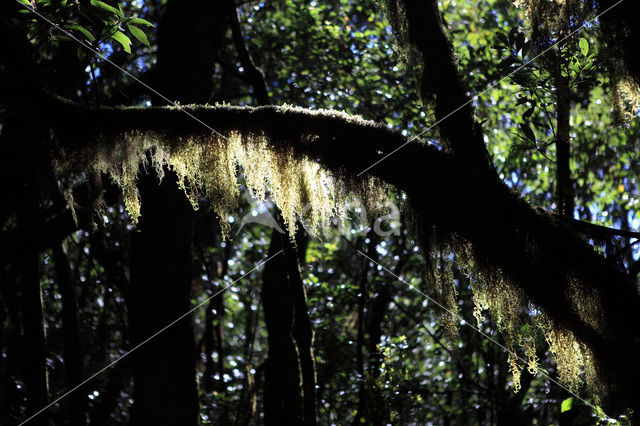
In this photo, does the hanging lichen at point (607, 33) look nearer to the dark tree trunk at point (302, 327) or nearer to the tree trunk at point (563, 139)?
the tree trunk at point (563, 139)

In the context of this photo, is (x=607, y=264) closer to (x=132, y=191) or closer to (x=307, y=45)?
(x=132, y=191)

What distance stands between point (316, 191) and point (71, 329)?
3.07m

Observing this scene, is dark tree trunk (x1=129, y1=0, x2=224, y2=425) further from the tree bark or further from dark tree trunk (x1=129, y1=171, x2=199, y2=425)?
the tree bark

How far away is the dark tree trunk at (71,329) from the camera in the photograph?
4.60 meters

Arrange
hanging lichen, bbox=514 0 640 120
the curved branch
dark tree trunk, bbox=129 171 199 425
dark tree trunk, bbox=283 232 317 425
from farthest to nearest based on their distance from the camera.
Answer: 1. dark tree trunk, bbox=283 232 317 425
2. dark tree trunk, bbox=129 171 199 425
3. hanging lichen, bbox=514 0 640 120
4. the curved branch

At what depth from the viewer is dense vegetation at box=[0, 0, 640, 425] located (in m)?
2.43

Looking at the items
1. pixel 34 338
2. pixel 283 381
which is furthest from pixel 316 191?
pixel 34 338

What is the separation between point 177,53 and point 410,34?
175cm

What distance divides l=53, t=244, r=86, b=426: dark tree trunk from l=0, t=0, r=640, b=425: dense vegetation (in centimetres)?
2

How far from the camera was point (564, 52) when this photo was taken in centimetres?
365

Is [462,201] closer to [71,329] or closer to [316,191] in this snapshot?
[316,191]

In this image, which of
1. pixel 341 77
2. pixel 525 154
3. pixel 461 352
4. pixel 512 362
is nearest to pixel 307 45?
pixel 341 77

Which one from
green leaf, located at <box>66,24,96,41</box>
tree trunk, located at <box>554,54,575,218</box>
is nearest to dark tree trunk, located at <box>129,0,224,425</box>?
green leaf, located at <box>66,24,96,41</box>

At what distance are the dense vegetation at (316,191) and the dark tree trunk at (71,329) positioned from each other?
24 millimetres
